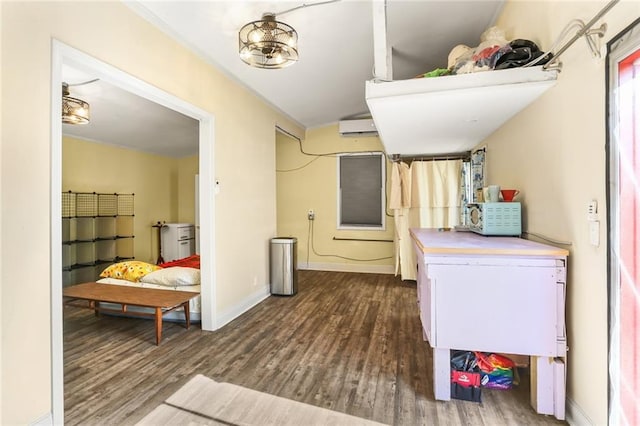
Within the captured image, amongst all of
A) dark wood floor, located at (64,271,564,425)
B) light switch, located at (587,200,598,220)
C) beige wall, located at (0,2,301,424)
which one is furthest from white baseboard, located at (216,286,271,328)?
light switch, located at (587,200,598,220)

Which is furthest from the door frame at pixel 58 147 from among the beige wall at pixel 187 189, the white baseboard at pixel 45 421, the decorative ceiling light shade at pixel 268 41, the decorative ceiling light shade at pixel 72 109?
the beige wall at pixel 187 189

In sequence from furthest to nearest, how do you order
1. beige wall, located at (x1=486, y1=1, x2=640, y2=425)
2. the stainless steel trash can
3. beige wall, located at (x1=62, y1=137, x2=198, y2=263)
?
beige wall, located at (x1=62, y1=137, x2=198, y2=263), the stainless steel trash can, beige wall, located at (x1=486, y1=1, x2=640, y2=425)

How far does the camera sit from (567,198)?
1.66m

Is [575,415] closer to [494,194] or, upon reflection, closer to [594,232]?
[594,232]

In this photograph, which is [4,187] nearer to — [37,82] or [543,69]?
[37,82]

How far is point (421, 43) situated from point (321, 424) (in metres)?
3.53

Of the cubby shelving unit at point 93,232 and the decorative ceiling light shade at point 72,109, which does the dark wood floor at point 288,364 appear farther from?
the decorative ceiling light shade at point 72,109

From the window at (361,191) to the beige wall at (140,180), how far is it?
3.35 m

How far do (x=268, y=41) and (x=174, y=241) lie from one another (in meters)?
4.89

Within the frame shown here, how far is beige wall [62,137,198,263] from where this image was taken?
15.4 ft

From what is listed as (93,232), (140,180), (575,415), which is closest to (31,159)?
(575,415)

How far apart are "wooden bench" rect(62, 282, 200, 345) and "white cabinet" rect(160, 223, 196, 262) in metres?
2.52

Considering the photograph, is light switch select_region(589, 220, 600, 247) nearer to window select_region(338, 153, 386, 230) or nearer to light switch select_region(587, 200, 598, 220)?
light switch select_region(587, 200, 598, 220)

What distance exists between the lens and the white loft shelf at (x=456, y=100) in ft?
5.91
